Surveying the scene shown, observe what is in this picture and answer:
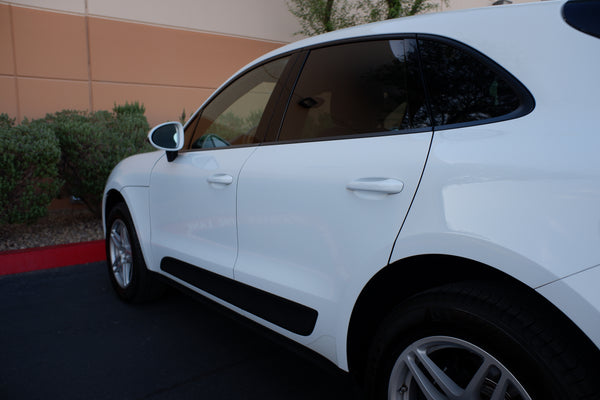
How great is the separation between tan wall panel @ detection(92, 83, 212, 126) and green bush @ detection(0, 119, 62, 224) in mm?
2362

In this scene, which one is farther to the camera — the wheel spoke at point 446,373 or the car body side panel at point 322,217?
the car body side panel at point 322,217

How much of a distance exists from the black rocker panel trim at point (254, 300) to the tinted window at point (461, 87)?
928 mm

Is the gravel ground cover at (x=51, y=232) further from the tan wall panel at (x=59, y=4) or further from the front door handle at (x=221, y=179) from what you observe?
the front door handle at (x=221, y=179)

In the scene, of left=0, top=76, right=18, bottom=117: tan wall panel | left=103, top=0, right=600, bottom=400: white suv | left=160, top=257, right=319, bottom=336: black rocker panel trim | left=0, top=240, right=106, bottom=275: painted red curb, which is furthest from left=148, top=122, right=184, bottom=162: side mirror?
left=0, top=76, right=18, bottom=117: tan wall panel

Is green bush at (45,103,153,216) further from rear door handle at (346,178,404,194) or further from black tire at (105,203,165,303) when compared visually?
rear door handle at (346,178,404,194)

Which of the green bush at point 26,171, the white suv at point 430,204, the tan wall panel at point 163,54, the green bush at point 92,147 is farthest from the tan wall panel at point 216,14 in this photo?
the white suv at point 430,204

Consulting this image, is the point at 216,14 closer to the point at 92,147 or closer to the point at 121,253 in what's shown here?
the point at 92,147

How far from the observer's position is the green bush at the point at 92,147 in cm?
553

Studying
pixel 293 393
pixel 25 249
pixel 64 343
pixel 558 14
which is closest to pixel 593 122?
pixel 558 14

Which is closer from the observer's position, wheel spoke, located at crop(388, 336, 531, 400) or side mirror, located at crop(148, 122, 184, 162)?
wheel spoke, located at crop(388, 336, 531, 400)

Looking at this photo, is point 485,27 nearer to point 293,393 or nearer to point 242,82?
point 242,82

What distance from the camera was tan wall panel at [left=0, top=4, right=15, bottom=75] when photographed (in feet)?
21.2

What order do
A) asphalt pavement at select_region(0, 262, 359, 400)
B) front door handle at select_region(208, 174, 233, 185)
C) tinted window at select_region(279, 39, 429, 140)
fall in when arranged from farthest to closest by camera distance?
1. asphalt pavement at select_region(0, 262, 359, 400)
2. front door handle at select_region(208, 174, 233, 185)
3. tinted window at select_region(279, 39, 429, 140)

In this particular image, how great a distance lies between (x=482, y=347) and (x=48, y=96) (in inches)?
288
